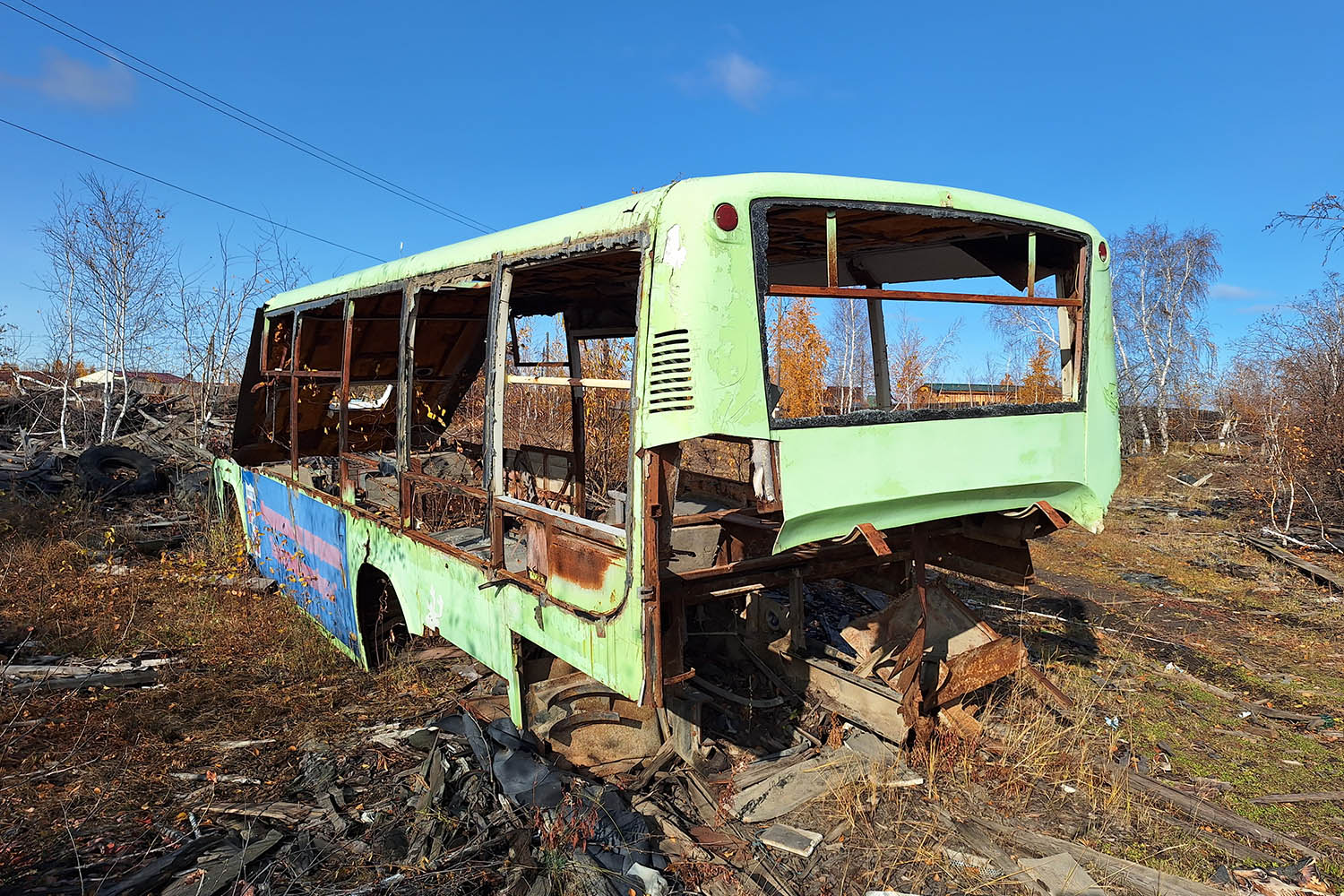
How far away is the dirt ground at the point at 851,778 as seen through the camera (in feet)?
12.5

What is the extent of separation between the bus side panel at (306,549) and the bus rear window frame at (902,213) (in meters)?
4.11

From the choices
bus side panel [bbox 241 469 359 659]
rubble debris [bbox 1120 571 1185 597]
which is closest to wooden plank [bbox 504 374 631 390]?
bus side panel [bbox 241 469 359 659]

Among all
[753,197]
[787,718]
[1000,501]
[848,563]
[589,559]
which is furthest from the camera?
[787,718]

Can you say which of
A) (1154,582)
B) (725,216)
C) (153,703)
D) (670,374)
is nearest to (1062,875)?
(670,374)

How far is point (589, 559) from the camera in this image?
357cm

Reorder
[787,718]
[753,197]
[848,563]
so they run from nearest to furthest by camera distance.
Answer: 1. [753,197]
2. [848,563]
3. [787,718]

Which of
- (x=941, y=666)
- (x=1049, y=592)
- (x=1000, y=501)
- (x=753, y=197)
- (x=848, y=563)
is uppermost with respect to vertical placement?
(x=753, y=197)

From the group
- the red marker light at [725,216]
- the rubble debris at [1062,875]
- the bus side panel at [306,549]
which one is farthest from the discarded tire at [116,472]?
the rubble debris at [1062,875]

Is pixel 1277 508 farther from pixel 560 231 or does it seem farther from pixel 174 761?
pixel 174 761

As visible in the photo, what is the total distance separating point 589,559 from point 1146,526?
45.2 ft

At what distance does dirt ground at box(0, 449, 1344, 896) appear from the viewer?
3801mm

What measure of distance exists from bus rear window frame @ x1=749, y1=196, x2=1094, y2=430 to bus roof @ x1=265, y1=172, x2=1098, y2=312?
1.4 inches

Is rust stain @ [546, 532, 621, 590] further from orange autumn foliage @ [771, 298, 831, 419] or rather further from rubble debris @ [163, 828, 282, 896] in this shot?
orange autumn foliage @ [771, 298, 831, 419]

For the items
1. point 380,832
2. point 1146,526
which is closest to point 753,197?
point 380,832
